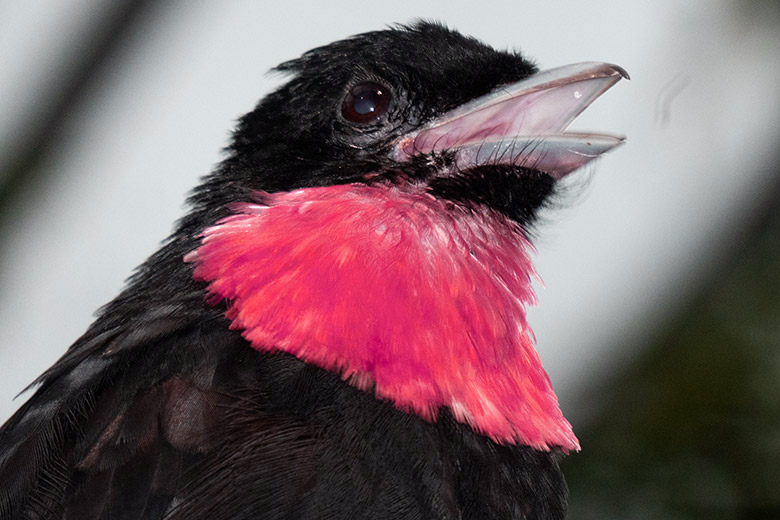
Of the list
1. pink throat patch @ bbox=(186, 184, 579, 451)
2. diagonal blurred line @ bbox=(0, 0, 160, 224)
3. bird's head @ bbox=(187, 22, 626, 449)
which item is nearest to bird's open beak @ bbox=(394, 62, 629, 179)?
bird's head @ bbox=(187, 22, 626, 449)

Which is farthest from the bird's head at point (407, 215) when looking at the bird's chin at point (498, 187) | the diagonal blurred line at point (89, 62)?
the diagonal blurred line at point (89, 62)

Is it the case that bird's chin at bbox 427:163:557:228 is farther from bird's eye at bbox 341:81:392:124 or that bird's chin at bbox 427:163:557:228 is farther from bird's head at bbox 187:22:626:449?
bird's eye at bbox 341:81:392:124

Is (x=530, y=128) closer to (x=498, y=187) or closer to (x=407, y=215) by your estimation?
(x=498, y=187)

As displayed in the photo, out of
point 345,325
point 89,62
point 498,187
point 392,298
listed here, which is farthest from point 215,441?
point 89,62

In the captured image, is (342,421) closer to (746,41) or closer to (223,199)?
(223,199)

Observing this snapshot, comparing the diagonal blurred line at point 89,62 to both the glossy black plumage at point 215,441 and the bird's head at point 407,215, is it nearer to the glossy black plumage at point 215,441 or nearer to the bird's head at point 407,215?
the bird's head at point 407,215

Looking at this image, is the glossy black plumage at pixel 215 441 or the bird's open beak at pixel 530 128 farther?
the bird's open beak at pixel 530 128

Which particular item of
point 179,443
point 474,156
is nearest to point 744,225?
point 474,156
